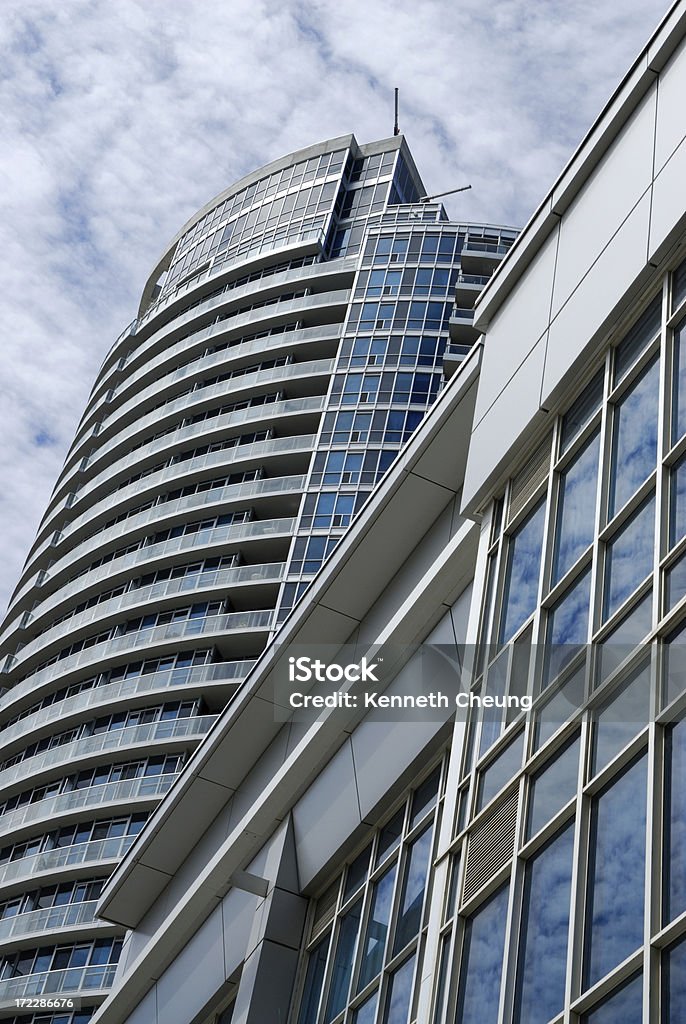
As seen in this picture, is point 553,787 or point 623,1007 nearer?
point 623,1007

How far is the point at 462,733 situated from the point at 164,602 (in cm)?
5355

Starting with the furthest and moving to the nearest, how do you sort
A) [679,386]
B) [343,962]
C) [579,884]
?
[343,962] < [679,386] < [579,884]

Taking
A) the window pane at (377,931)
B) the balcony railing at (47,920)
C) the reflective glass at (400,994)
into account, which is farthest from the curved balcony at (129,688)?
the reflective glass at (400,994)

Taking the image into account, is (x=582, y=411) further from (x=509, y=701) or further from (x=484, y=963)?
(x=484, y=963)

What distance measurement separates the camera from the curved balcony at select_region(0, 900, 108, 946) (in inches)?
2146

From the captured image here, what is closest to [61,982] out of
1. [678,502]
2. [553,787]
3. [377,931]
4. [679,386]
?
[377,931]

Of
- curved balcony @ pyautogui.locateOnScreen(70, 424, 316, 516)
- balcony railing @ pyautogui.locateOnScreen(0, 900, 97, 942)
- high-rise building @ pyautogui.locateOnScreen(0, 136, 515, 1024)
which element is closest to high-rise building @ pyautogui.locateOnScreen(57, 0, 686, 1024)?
balcony railing @ pyautogui.locateOnScreen(0, 900, 97, 942)

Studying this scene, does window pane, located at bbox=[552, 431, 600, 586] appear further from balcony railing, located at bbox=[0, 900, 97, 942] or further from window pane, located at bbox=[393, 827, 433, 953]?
balcony railing, located at bbox=[0, 900, 97, 942]

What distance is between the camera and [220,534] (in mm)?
65000

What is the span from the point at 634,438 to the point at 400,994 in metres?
6.04

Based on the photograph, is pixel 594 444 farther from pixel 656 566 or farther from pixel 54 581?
pixel 54 581

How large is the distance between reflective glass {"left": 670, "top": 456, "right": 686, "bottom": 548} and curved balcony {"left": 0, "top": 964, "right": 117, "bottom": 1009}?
155ft

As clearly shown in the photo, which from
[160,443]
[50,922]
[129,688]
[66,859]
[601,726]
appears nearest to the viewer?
[601,726]

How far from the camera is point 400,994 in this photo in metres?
12.6
